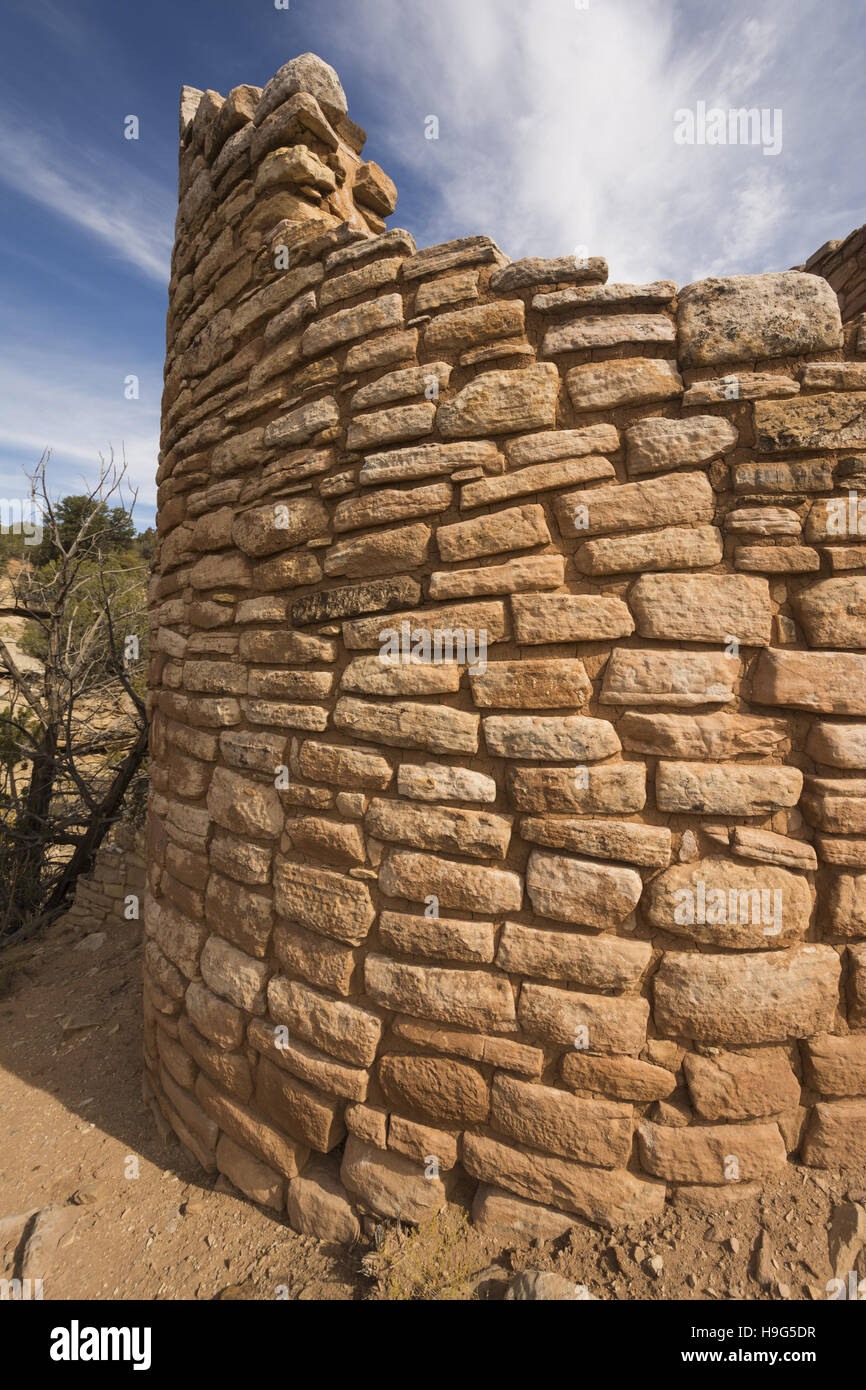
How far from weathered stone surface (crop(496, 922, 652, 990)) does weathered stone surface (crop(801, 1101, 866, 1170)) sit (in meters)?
0.57

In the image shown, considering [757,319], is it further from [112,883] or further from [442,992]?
[112,883]

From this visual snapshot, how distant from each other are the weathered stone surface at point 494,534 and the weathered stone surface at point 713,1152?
5.22ft

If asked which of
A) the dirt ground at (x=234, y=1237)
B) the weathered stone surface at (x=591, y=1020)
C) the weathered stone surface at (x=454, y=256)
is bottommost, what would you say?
the dirt ground at (x=234, y=1237)

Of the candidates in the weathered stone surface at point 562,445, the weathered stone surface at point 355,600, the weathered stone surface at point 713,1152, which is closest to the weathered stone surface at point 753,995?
the weathered stone surface at point 713,1152

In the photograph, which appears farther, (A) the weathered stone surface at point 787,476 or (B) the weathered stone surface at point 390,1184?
(B) the weathered stone surface at point 390,1184

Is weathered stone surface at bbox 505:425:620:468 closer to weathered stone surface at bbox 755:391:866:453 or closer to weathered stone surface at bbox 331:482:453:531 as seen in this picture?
weathered stone surface at bbox 331:482:453:531

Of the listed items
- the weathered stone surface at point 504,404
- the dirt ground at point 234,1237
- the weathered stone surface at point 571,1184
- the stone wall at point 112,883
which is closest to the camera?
the dirt ground at point 234,1237

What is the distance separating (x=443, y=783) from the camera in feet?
5.66

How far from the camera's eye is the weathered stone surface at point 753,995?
1548mm

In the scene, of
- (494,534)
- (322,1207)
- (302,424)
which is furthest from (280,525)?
(322,1207)

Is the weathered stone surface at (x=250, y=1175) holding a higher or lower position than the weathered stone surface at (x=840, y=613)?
lower

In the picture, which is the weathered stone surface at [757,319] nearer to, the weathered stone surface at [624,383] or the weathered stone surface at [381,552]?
the weathered stone surface at [624,383]

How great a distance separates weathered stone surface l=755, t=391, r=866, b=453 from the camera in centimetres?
155

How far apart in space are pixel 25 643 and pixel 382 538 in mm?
10196
